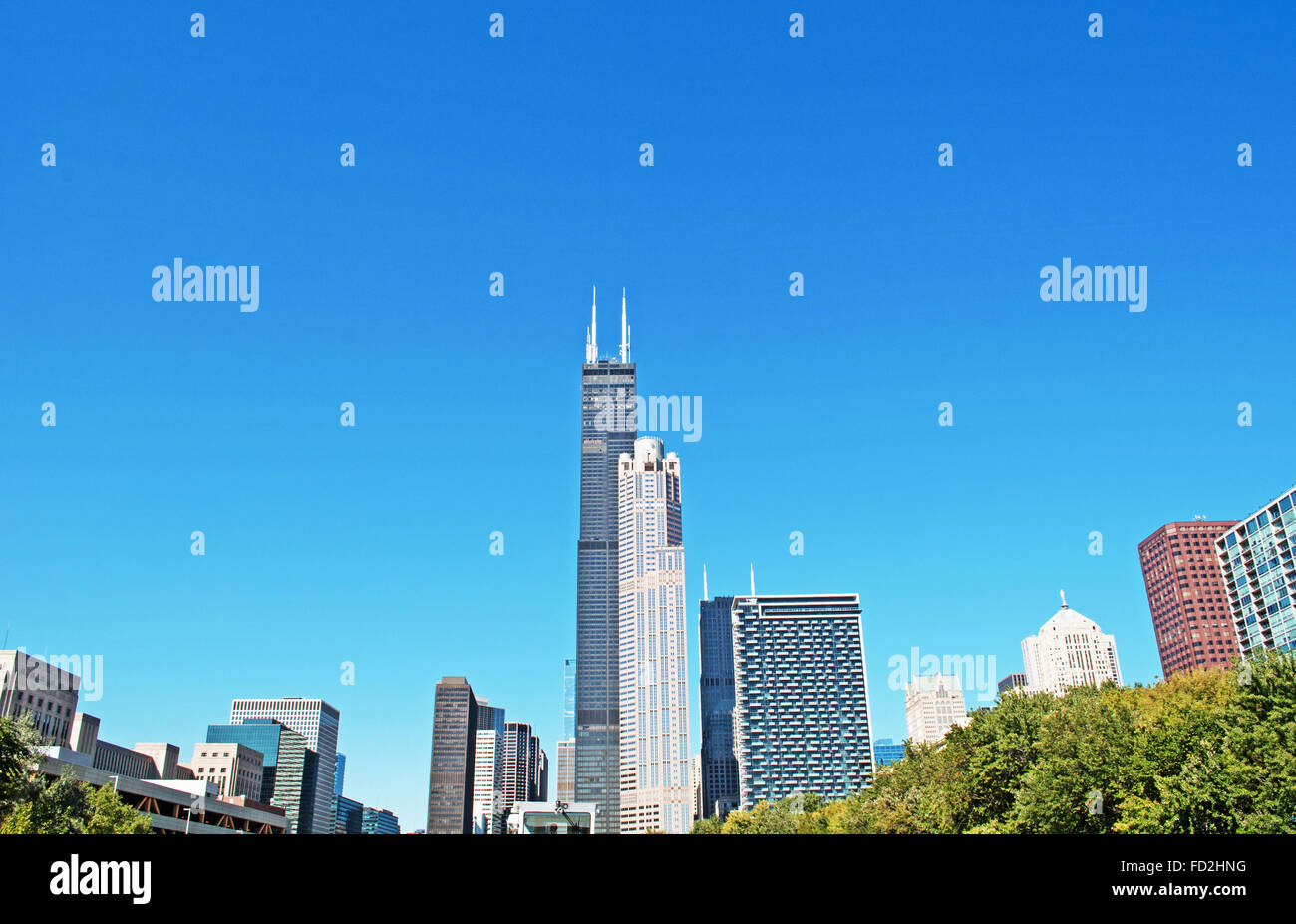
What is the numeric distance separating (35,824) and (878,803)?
2888 inches

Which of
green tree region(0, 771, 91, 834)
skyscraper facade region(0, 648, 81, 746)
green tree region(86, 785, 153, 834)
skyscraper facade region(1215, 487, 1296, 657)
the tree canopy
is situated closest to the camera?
the tree canopy

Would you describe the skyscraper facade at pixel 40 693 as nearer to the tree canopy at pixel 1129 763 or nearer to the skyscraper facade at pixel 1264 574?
the tree canopy at pixel 1129 763

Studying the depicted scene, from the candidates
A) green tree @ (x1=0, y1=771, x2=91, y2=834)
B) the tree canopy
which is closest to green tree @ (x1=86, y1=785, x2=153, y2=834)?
green tree @ (x1=0, y1=771, x2=91, y2=834)

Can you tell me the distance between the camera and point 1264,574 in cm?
18088

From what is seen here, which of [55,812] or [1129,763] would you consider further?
[55,812]

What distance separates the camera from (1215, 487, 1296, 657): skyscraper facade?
568ft

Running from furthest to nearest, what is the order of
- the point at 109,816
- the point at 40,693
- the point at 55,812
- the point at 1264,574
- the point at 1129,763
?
the point at 1264,574 → the point at 40,693 → the point at 109,816 → the point at 55,812 → the point at 1129,763

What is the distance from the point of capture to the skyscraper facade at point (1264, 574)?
173 metres

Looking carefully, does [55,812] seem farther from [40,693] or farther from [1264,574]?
[1264,574]

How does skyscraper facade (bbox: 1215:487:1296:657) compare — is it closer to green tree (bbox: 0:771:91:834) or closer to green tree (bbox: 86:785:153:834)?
green tree (bbox: 86:785:153:834)

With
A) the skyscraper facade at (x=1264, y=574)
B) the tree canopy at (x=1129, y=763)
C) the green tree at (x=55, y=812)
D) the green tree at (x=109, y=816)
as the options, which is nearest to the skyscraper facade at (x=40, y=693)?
the green tree at (x=109, y=816)

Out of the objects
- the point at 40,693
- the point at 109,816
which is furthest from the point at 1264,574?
the point at 40,693
